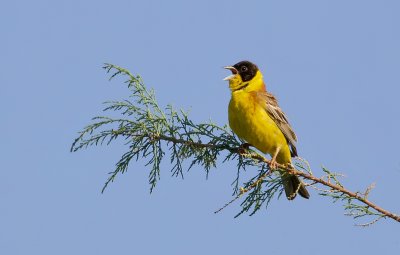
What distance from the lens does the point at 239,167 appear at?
449 centimetres

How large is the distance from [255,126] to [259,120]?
0.35 feet

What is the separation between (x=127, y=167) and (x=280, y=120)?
7.04ft

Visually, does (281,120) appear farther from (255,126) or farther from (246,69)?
(246,69)

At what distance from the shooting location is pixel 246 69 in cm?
610

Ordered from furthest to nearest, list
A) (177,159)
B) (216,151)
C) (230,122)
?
(230,122)
(216,151)
(177,159)

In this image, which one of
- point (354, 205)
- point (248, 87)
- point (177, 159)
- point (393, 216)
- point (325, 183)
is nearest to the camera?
point (393, 216)

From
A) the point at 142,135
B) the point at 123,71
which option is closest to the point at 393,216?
the point at 142,135

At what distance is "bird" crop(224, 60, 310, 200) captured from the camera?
5340 millimetres

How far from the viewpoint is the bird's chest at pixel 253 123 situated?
17.5ft

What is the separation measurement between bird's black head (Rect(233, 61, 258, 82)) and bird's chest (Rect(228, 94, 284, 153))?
521 millimetres

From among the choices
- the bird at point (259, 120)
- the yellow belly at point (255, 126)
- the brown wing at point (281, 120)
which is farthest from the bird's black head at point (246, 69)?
the yellow belly at point (255, 126)

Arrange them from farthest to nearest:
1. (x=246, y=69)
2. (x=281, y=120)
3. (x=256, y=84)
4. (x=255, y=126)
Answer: (x=246, y=69), (x=256, y=84), (x=281, y=120), (x=255, y=126)

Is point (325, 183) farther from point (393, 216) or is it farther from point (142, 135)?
point (142, 135)

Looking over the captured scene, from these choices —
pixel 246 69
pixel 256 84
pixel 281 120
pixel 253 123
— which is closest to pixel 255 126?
pixel 253 123
